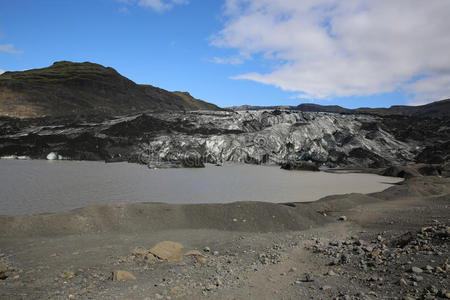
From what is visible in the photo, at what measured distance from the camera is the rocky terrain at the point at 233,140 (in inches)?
1789

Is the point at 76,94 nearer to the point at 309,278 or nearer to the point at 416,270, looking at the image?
the point at 309,278

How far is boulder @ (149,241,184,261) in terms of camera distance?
9.13 metres

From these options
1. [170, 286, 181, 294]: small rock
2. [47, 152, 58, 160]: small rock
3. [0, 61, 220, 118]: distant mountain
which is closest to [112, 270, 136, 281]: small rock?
[170, 286, 181, 294]: small rock

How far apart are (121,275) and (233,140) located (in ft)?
144

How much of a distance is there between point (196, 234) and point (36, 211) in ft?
26.9

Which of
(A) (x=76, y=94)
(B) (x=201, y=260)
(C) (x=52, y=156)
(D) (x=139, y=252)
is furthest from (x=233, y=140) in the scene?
(A) (x=76, y=94)

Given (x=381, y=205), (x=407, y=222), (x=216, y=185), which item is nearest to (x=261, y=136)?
(x=216, y=185)

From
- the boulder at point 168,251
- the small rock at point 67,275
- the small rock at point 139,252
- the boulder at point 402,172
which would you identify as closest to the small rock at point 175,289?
the boulder at point 168,251

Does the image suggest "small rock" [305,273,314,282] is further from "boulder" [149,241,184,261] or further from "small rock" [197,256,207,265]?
"boulder" [149,241,184,261]

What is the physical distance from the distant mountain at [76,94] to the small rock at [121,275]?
77.0 meters

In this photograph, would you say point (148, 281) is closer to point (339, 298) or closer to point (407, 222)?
point (339, 298)

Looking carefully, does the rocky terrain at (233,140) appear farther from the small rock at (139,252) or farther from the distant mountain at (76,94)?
the small rock at (139,252)

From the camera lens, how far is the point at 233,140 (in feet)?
168

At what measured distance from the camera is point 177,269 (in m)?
8.40
